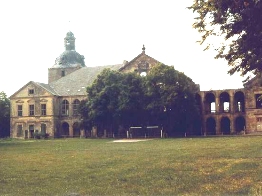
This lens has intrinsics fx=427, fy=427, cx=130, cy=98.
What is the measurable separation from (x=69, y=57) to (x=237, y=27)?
7333cm

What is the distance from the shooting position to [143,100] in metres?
52.3

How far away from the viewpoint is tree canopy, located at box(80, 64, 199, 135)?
5094 centimetres

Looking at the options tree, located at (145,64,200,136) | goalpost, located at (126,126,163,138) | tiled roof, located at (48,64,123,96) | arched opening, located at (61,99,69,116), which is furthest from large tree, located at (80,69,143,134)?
arched opening, located at (61,99,69,116)

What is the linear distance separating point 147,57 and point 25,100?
69.5ft

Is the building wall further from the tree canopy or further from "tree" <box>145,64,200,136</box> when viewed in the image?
"tree" <box>145,64,200,136</box>

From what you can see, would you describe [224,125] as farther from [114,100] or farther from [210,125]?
[114,100]

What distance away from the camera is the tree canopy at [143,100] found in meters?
50.9

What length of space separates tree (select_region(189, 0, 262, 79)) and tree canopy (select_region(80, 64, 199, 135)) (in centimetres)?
3033

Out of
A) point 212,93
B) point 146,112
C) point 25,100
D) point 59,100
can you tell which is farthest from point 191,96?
point 25,100

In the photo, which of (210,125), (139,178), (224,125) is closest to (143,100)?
(210,125)

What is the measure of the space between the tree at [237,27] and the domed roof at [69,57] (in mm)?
68713

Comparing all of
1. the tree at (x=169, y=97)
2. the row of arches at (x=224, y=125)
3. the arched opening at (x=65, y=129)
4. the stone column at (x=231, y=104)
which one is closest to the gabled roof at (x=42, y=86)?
the arched opening at (x=65, y=129)

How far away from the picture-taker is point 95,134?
64.5 metres

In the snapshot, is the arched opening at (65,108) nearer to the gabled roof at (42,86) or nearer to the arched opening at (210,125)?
the gabled roof at (42,86)
